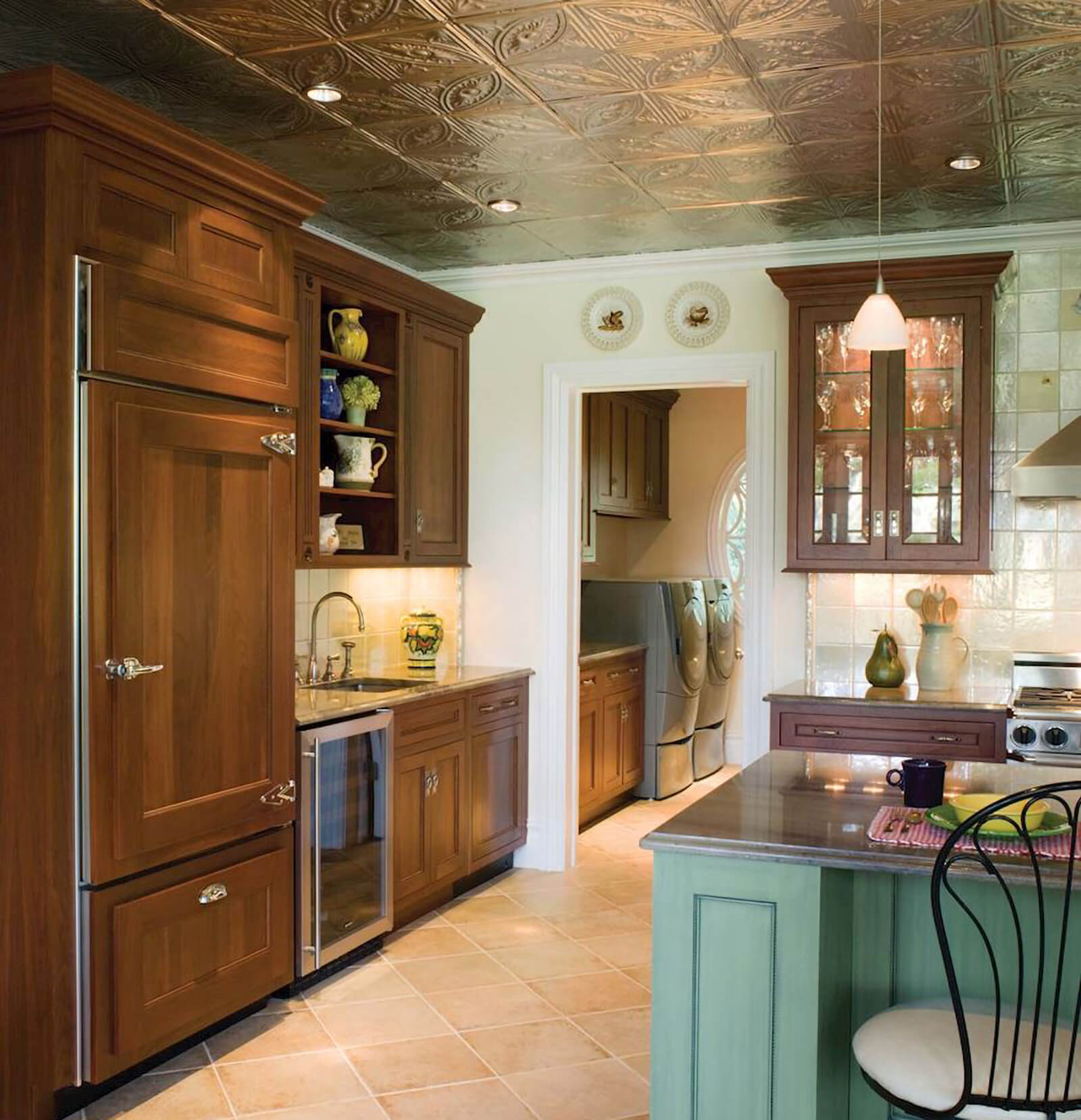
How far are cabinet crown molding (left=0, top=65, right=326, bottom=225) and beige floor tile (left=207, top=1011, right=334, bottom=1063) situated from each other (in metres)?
2.40

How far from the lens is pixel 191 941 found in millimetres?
3207

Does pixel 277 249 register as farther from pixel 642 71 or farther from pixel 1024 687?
pixel 1024 687

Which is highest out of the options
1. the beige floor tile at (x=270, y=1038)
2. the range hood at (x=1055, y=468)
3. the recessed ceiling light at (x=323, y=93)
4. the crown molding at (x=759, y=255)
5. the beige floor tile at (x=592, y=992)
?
the recessed ceiling light at (x=323, y=93)

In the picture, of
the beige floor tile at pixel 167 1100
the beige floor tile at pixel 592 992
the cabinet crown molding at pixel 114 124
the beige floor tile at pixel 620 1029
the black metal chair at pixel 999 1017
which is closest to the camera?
the black metal chair at pixel 999 1017

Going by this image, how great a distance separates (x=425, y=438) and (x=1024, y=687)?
260 cm

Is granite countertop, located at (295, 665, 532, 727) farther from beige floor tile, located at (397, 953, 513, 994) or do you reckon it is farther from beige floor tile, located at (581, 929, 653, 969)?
beige floor tile, located at (581, 929, 653, 969)

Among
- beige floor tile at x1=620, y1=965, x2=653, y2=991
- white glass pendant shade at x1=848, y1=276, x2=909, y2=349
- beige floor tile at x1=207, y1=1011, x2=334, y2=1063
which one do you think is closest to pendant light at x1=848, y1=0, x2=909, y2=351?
white glass pendant shade at x1=848, y1=276, x2=909, y2=349

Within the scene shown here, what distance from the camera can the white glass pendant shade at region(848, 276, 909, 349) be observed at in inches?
112

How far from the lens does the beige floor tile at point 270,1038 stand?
336 cm

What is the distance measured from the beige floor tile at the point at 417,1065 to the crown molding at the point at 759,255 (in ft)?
10.6

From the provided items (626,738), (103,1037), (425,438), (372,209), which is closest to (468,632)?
(425,438)

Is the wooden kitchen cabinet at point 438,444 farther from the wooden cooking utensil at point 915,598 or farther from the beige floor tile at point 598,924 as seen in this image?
the wooden cooking utensil at point 915,598

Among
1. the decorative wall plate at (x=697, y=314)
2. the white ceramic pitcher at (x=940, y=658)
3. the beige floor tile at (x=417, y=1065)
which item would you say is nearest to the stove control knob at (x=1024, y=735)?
the white ceramic pitcher at (x=940, y=658)

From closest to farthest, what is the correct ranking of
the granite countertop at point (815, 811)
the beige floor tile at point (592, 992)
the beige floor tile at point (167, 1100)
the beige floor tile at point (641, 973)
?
1. the granite countertop at point (815, 811)
2. the beige floor tile at point (167, 1100)
3. the beige floor tile at point (592, 992)
4. the beige floor tile at point (641, 973)
